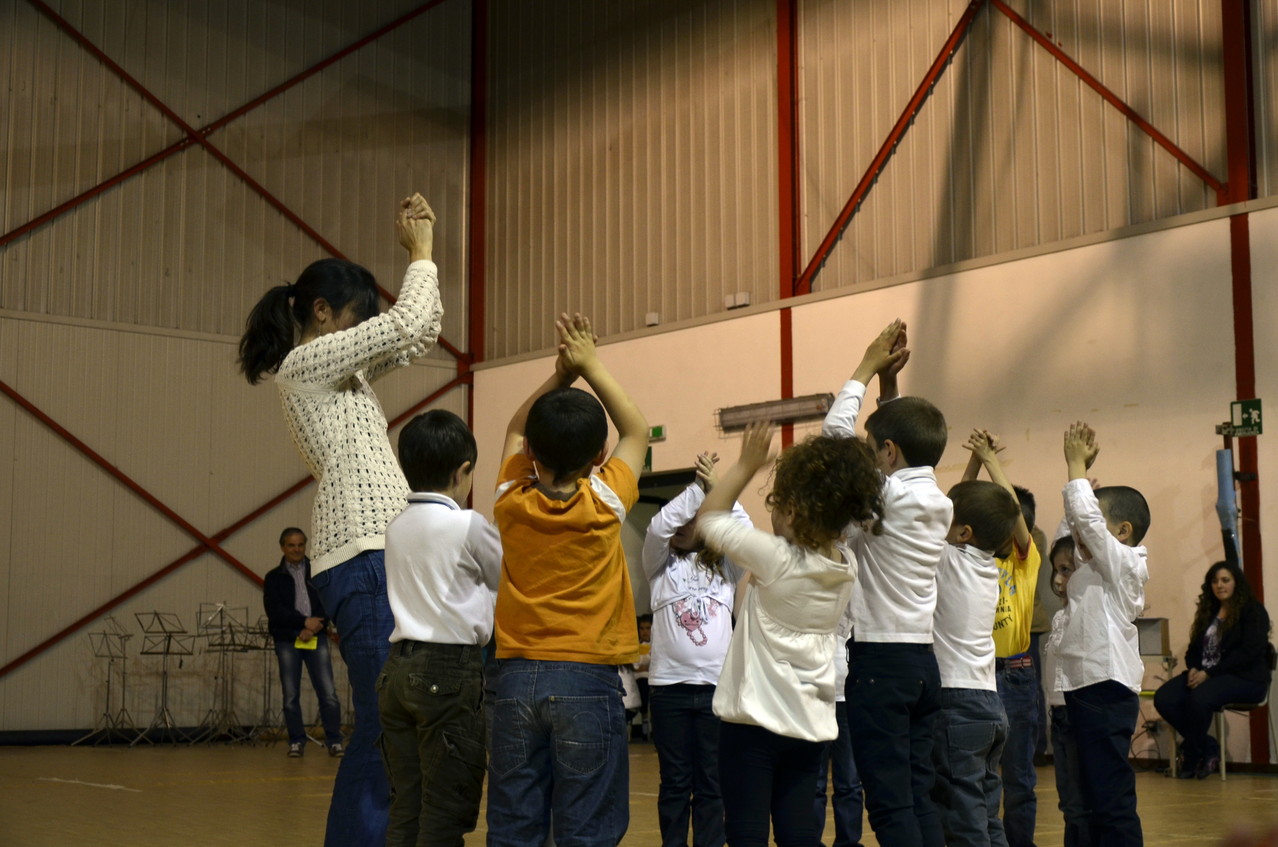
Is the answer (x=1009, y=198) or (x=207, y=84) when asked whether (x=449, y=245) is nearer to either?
(x=207, y=84)

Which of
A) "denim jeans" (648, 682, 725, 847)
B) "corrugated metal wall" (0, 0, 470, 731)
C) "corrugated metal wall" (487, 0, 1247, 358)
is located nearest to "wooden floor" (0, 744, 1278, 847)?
"denim jeans" (648, 682, 725, 847)

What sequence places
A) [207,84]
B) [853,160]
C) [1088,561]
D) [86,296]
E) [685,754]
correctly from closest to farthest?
[1088,561], [685,754], [853,160], [86,296], [207,84]

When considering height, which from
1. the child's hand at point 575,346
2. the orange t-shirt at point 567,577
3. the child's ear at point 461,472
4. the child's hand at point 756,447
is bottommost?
the orange t-shirt at point 567,577

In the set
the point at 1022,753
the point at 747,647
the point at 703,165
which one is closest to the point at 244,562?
the point at 703,165

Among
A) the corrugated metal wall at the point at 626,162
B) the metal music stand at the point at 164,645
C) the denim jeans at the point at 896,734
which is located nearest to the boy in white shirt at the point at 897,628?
the denim jeans at the point at 896,734

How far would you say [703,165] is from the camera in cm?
1334

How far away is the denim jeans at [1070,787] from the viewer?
4.53 metres

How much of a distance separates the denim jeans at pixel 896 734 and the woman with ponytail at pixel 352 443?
4.08ft

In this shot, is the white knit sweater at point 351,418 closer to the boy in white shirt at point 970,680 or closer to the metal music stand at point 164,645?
the boy in white shirt at point 970,680

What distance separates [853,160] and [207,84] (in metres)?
6.64

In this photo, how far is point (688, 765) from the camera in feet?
16.1

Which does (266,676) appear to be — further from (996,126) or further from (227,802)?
(996,126)

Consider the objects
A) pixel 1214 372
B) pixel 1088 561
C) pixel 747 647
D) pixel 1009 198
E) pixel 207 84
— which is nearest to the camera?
pixel 747 647

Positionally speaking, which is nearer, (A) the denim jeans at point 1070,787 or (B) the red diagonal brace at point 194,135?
(A) the denim jeans at point 1070,787
